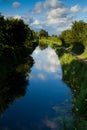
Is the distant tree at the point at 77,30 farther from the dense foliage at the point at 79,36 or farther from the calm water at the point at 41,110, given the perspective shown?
the calm water at the point at 41,110

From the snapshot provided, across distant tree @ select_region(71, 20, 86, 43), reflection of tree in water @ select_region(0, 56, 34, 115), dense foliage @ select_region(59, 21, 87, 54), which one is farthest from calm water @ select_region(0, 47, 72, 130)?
distant tree @ select_region(71, 20, 86, 43)

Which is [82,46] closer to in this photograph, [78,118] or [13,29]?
[13,29]

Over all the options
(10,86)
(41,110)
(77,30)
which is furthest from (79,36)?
(41,110)

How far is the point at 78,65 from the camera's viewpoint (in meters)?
37.8

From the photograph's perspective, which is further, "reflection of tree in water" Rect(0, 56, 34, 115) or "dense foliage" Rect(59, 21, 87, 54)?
"dense foliage" Rect(59, 21, 87, 54)

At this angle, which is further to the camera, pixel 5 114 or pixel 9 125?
pixel 5 114

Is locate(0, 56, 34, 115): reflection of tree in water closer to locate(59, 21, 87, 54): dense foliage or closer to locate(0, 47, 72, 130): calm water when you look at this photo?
locate(0, 47, 72, 130): calm water

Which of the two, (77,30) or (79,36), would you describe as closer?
(79,36)

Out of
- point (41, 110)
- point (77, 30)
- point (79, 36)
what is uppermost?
point (77, 30)

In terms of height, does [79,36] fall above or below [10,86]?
above

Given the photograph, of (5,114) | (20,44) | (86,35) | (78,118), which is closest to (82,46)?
(86,35)

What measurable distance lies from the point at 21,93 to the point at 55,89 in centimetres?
465

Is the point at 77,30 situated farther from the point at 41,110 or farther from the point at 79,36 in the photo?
the point at 41,110

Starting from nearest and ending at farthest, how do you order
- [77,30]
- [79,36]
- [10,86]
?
[10,86] < [79,36] < [77,30]
